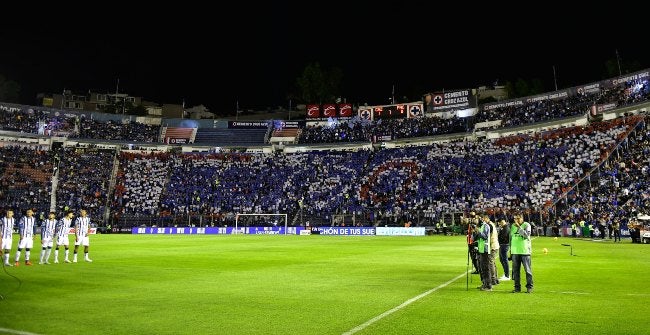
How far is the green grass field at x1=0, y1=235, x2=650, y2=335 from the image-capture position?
877 cm

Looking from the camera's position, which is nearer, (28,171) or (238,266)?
(238,266)

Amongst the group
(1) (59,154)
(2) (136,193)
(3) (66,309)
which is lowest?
(3) (66,309)

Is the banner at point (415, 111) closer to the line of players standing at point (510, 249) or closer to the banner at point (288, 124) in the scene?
the banner at point (288, 124)

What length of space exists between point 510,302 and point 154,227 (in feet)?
185

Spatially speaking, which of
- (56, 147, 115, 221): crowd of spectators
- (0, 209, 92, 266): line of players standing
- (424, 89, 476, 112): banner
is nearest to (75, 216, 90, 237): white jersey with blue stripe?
(0, 209, 92, 266): line of players standing

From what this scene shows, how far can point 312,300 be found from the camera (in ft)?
38.3

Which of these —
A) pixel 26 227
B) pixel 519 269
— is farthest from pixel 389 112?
pixel 519 269

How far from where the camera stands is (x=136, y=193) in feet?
226

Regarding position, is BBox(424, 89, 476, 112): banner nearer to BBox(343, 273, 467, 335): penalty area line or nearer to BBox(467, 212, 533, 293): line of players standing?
BBox(467, 212, 533, 293): line of players standing

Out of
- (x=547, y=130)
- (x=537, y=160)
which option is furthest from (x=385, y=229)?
(x=547, y=130)

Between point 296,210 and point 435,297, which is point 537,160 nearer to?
point 296,210

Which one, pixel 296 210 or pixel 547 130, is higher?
pixel 547 130

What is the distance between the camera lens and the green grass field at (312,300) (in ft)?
28.8

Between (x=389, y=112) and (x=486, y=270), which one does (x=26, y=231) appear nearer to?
(x=486, y=270)
